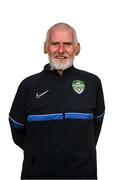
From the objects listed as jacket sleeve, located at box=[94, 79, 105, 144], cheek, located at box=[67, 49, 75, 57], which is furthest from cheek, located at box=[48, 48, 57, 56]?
jacket sleeve, located at box=[94, 79, 105, 144]

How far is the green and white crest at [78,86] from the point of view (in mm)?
3965

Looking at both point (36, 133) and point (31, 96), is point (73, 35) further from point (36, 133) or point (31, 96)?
point (36, 133)

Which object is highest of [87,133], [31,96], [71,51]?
[71,51]

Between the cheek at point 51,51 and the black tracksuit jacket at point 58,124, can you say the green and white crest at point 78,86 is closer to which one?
the black tracksuit jacket at point 58,124

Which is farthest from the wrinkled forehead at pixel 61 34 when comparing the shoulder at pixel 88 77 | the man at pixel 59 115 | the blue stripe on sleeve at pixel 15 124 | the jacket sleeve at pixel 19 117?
the blue stripe on sleeve at pixel 15 124

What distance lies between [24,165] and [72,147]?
1.54 ft

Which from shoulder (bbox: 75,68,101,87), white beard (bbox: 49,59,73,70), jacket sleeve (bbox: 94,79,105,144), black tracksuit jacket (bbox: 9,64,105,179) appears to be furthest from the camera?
jacket sleeve (bbox: 94,79,105,144)

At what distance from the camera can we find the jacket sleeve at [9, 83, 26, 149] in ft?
13.3

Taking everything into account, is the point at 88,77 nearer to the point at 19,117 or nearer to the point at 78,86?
the point at 78,86

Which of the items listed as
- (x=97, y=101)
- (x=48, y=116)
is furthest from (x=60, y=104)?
(x=97, y=101)

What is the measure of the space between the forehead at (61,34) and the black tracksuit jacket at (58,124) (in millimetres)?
250

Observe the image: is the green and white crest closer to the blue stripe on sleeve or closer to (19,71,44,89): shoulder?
(19,71,44,89): shoulder

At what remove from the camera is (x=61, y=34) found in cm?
395

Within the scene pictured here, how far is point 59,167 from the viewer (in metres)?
3.86
